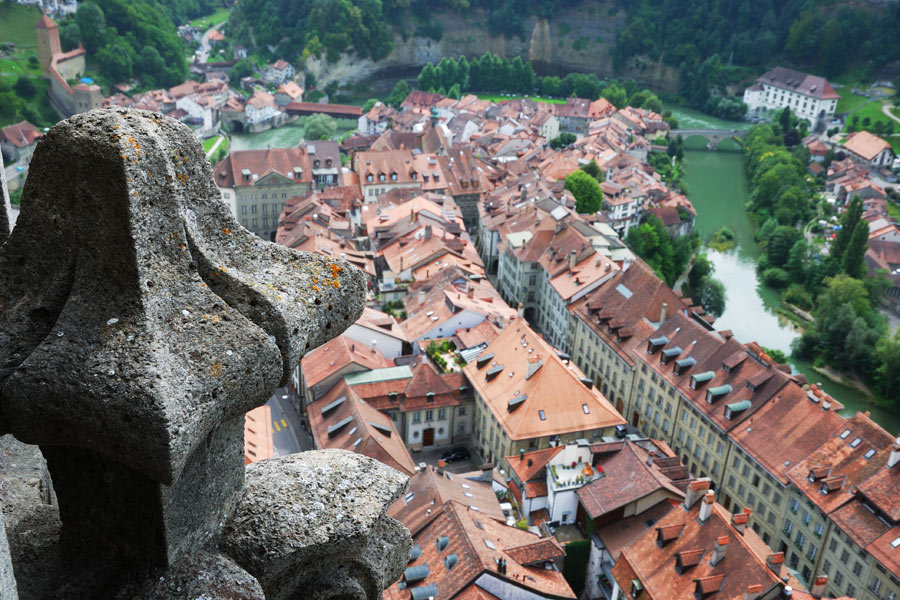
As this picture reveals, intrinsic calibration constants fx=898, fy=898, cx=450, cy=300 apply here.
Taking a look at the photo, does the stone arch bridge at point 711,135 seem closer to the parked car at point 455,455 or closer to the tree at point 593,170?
the tree at point 593,170

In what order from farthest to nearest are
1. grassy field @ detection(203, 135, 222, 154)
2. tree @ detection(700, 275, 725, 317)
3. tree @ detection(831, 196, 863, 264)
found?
grassy field @ detection(203, 135, 222, 154)
tree @ detection(831, 196, 863, 264)
tree @ detection(700, 275, 725, 317)

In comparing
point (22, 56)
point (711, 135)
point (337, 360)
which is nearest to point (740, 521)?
point (337, 360)

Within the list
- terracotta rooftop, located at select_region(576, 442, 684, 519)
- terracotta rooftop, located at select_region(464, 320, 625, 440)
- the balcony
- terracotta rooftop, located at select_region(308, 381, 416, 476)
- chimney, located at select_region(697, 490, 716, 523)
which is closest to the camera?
chimney, located at select_region(697, 490, 716, 523)

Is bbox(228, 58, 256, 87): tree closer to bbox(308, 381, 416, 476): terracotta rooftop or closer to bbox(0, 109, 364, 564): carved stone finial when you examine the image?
bbox(308, 381, 416, 476): terracotta rooftop

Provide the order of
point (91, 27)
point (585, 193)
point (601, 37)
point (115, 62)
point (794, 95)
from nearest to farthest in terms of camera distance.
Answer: point (585, 193) → point (115, 62) → point (91, 27) → point (794, 95) → point (601, 37)

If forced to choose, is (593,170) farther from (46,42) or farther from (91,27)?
(91,27)

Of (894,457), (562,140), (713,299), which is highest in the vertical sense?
(894,457)

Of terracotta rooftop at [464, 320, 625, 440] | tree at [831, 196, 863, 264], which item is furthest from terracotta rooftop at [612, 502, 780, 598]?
tree at [831, 196, 863, 264]
